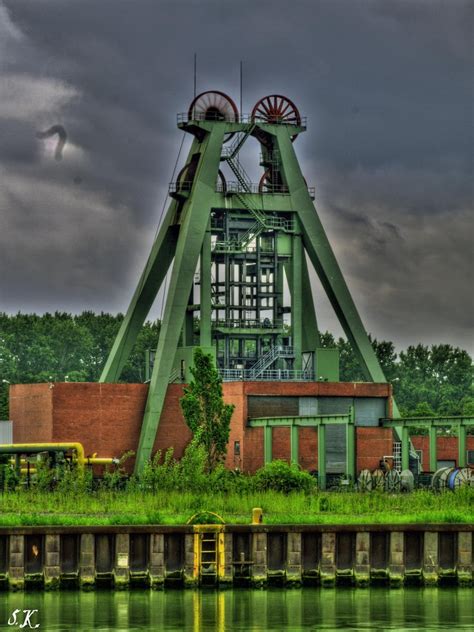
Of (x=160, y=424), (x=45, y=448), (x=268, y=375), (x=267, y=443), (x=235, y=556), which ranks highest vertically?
(x=268, y=375)

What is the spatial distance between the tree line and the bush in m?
89.4

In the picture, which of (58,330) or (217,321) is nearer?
(217,321)

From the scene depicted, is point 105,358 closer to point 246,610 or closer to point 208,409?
point 208,409

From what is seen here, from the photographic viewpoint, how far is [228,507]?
175ft

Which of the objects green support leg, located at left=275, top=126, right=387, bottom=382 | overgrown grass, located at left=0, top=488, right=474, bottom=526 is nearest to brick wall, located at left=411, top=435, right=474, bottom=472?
green support leg, located at left=275, top=126, right=387, bottom=382

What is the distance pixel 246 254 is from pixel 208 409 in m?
16.8

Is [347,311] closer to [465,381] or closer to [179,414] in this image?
[179,414]

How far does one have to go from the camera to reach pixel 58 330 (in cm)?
17725

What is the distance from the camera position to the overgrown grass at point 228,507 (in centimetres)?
4878

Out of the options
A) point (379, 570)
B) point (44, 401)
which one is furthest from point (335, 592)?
point (44, 401)

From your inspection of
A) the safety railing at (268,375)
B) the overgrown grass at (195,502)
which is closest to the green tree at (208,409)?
the safety railing at (268,375)

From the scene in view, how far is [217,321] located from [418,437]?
14570mm

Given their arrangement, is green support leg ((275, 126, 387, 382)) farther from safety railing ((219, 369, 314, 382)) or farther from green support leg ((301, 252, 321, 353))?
safety railing ((219, 369, 314, 382))

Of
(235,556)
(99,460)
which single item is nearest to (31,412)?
(99,460)
